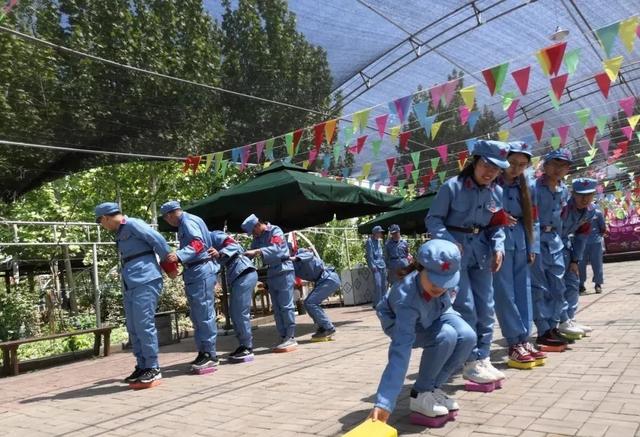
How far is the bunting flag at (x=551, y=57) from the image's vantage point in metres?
6.56

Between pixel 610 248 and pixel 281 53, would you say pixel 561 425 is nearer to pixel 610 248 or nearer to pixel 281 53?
pixel 281 53

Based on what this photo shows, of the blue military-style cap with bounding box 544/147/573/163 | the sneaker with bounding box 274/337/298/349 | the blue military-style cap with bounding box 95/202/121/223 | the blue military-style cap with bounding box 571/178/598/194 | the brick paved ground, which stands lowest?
the brick paved ground

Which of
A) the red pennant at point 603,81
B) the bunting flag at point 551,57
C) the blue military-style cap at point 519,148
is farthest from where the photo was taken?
the red pennant at point 603,81

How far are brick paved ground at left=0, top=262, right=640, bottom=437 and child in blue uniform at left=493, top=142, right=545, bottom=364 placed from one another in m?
0.30

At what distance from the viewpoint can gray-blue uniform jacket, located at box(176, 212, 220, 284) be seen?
5.52 metres

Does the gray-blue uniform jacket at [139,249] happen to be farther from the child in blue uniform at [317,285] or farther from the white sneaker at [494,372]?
the white sneaker at [494,372]

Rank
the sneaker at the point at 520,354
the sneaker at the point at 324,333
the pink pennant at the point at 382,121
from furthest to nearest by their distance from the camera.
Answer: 1. the pink pennant at the point at 382,121
2. the sneaker at the point at 324,333
3. the sneaker at the point at 520,354

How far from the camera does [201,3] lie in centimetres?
1005

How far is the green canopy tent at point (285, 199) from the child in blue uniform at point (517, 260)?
3.03m

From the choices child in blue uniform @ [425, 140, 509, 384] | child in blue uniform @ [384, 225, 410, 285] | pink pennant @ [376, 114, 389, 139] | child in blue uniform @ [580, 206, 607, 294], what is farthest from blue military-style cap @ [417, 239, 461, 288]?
child in blue uniform @ [384, 225, 410, 285]

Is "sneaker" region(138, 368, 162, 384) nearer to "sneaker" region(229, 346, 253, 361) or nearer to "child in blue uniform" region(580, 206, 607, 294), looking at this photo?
"sneaker" region(229, 346, 253, 361)

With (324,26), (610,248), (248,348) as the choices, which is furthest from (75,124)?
(610,248)

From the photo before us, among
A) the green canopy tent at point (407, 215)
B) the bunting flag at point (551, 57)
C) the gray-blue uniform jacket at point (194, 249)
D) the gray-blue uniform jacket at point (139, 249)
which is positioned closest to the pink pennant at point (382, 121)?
the bunting flag at point (551, 57)

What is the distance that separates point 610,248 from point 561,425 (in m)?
20.3
